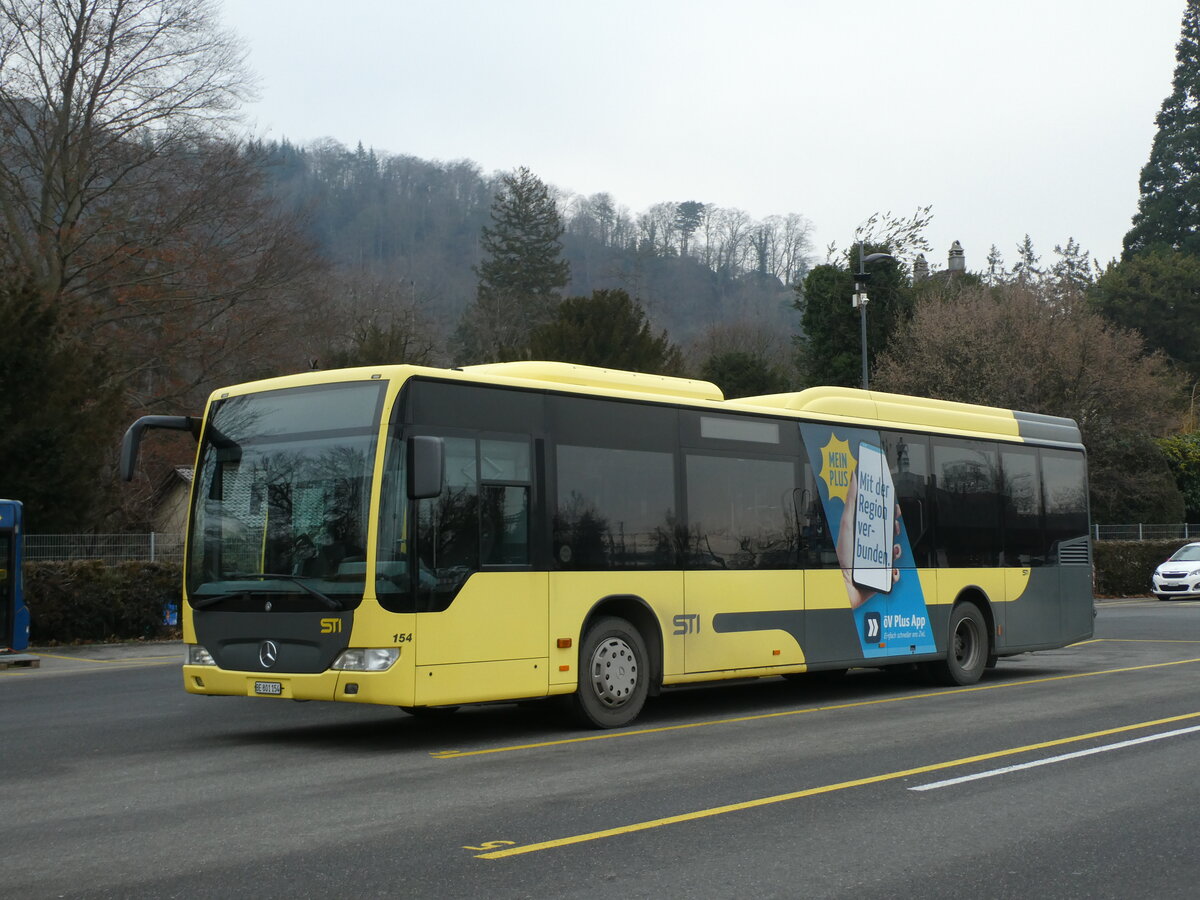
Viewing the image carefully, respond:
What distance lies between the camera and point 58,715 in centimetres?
1330

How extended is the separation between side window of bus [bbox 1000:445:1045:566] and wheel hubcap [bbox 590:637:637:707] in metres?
6.76

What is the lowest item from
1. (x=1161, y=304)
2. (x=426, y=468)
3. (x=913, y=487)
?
(x=426, y=468)

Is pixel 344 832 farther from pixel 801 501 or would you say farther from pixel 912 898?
pixel 801 501

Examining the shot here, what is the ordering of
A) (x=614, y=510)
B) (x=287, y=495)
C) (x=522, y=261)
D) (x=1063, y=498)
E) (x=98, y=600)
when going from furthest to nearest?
1. (x=522, y=261)
2. (x=98, y=600)
3. (x=1063, y=498)
4. (x=614, y=510)
5. (x=287, y=495)

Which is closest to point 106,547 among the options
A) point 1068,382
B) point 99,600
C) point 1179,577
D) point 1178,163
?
point 99,600

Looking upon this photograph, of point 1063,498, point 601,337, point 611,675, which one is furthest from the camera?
point 601,337

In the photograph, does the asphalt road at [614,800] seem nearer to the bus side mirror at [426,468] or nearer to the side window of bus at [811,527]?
the side window of bus at [811,527]

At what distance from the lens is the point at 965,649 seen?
16000mm

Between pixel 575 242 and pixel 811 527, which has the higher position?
pixel 575 242

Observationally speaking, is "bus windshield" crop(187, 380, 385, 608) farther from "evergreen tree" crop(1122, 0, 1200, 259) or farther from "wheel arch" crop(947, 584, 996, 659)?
"evergreen tree" crop(1122, 0, 1200, 259)

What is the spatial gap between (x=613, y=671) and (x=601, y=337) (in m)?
42.0

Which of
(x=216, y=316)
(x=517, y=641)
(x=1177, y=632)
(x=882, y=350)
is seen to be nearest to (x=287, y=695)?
(x=517, y=641)

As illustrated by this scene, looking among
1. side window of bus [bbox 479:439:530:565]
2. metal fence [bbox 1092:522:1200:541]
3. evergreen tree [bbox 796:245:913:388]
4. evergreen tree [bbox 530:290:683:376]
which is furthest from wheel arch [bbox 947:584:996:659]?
evergreen tree [bbox 796:245:913:388]

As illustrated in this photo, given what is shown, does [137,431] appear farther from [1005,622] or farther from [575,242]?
[575,242]
